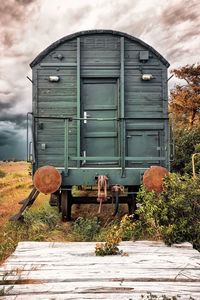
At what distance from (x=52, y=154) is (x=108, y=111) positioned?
6.31 ft

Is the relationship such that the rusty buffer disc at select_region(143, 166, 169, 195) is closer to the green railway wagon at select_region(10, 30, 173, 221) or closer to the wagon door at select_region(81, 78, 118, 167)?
the green railway wagon at select_region(10, 30, 173, 221)

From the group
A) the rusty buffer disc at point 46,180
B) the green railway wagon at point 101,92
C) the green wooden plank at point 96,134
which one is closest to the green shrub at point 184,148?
the green railway wagon at point 101,92

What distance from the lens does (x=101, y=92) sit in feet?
17.2

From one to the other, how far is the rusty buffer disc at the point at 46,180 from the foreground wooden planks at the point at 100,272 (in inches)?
38.6

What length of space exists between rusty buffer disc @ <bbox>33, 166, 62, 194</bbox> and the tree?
1297cm

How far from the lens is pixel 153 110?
5051mm

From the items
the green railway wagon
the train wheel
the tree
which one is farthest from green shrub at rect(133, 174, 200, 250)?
the tree

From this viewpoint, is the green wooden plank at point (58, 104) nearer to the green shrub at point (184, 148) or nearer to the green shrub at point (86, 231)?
the green shrub at point (86, 231)

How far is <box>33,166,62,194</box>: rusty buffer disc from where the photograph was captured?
3506mm

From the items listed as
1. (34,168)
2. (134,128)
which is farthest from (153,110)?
(34,168)

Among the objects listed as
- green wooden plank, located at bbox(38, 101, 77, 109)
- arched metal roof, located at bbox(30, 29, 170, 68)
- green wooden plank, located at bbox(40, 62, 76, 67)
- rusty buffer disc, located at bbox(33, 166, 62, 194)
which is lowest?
rusty buffer disc, located at bbox(33, 166, 62, 194)

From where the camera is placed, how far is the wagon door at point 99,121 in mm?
5152

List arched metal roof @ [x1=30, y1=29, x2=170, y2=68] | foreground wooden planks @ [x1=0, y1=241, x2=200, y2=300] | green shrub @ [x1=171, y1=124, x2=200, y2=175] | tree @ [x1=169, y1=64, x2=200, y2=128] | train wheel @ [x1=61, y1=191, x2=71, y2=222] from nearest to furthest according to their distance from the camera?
foreground wooden planks @ [x1=0, y1=241, x2=200, y2=300], train wheel @ [x1=61, y1=191, x2=71, y2=222], arched metal roof @ [x1=30, y1=29, x2=170, y2=68], green shrub @ [x1=171, y1=124, x2=200, y2=175], tree @ [x1=169, y1=64, x2=200, y2=128]

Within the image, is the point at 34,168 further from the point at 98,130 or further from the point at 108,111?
the point at 108,111
